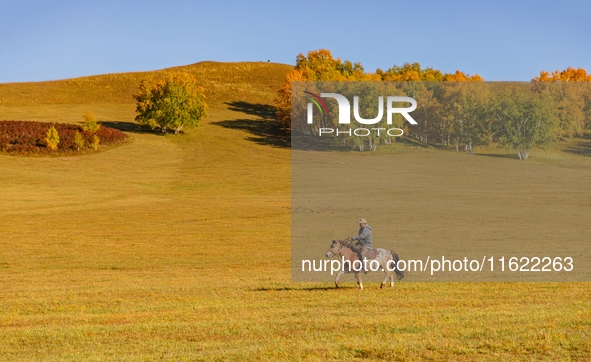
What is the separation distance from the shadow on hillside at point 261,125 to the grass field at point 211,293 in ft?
98.4

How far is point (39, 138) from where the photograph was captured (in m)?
86.1

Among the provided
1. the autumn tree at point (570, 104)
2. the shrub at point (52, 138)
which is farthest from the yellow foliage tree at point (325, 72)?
the autumn tree at point (570, 104)

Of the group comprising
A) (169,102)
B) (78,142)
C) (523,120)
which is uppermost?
(169,102)

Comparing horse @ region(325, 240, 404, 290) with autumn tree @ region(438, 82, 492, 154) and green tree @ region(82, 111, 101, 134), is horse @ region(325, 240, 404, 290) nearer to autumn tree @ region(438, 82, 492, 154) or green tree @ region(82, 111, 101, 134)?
autumn tree @ region(438, 82, 492, 154)

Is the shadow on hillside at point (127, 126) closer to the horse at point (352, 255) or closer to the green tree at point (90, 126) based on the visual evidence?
the green tree at point (90, 126)

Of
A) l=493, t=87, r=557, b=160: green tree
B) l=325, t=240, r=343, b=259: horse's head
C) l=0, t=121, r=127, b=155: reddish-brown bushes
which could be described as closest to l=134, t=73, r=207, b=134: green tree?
l=0, t=121, r=127, b=155: reddish-brown bushes

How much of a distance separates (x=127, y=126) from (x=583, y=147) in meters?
81.1

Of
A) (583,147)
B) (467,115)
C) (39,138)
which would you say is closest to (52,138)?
(39,138)

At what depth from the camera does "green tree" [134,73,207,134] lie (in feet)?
327

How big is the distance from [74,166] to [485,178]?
51.6 meters

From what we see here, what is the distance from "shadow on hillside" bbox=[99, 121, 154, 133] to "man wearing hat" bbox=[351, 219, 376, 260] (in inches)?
3438

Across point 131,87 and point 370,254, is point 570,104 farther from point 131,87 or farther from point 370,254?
point 131,87

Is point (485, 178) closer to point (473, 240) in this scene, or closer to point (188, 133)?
point (473, 240)

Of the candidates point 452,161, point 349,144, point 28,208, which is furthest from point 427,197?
point 28,208
